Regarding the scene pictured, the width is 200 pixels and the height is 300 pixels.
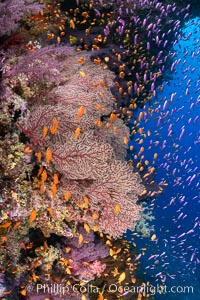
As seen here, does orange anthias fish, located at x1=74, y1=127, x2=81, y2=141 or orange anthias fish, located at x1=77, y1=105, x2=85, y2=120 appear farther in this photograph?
orange anthias fish, located at x1=77, y1=105, x2=85, y2=120

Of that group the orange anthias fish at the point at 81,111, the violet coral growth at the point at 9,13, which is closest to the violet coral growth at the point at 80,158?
the orange anthias fish at the point at 81,111

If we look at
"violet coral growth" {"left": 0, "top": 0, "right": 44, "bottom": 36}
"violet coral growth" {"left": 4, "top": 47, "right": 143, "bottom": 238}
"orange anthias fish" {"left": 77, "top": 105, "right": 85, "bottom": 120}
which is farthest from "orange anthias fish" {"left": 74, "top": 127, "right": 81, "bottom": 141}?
"violet coral growth" {"left": 0, "top": 0, "right": 44, "bottom": 36}

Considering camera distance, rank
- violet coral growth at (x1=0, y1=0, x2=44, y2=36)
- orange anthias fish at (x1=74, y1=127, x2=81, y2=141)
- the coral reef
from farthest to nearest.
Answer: violet coral growth at (x1=0, y1=0, x2=44, y2=36), the coral reef, orange anthias fish at (x1=74, y1=127, x2=81, y2=141)

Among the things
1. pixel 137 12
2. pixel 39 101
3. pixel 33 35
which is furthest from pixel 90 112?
pixel 137 12

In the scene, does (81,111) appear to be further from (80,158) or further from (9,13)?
(9,13)

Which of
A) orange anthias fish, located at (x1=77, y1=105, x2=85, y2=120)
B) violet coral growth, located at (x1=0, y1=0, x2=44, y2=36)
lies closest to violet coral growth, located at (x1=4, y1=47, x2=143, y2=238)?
orange anthias fish, located at (x1=77, y1=105, x2=85, y2=120)

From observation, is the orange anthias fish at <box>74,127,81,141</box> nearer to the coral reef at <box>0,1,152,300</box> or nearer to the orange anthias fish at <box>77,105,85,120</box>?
the coral reef at <box>0,1,152,300</box>

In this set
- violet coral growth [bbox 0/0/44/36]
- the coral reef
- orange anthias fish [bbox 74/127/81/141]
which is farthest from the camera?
violet coral growth [bbox 0/0/44/36]

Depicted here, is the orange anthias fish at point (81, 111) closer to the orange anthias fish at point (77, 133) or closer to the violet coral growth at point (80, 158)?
the violet coral growth at point (80, 158)

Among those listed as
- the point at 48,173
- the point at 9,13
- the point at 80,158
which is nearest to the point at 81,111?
the point at 80,158

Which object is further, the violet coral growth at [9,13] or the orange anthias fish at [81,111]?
the violet coral growth at [9,13]

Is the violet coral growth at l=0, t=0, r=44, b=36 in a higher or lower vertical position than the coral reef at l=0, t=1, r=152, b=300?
higher

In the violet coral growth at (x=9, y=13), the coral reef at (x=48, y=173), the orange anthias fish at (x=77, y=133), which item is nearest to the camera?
the orange anthias fish at (x=77, y=133)

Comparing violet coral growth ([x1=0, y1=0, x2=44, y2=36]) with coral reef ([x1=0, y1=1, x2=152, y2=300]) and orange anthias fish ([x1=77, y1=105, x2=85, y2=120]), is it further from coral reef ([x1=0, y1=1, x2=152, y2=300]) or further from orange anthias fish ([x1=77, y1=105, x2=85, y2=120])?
orange anthias fish ([x1=77, y1=105, x2=85, y2=120])
